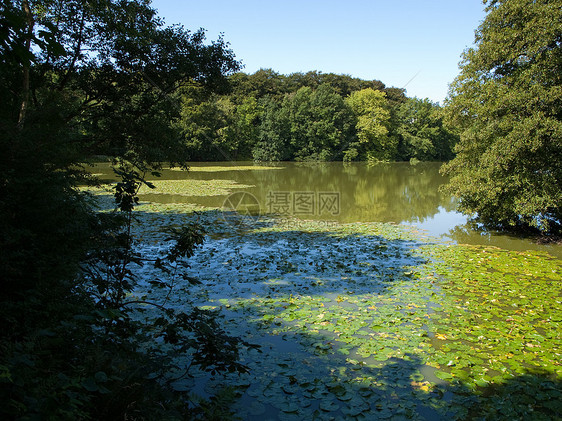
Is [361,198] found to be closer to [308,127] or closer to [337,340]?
[337,340]

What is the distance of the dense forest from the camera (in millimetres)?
44938

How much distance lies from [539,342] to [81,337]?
527 cm

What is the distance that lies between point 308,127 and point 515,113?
37.6 metres

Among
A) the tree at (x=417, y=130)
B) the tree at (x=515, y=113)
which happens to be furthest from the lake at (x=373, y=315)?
the tree at (x=417, y=130)

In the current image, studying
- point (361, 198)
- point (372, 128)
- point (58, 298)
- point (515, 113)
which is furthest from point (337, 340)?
point (372, 128)

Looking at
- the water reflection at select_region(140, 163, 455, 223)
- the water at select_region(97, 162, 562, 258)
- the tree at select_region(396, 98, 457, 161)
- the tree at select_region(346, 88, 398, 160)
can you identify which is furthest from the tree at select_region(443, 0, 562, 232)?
the tree at select_region(396, 98, 457, 161)

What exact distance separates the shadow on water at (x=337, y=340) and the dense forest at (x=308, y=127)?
37.3 metres

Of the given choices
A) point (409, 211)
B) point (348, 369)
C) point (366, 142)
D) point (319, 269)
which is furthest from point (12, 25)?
point (366, 142)

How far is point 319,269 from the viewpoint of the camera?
7477mm

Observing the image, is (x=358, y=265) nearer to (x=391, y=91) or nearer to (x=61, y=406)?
(x=61, y=406)

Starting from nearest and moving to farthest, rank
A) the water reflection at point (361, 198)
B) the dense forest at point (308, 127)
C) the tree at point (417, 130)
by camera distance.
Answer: the water reflection at point (361, 198) < the dense forest at point (308, 127) < the tree at point (417, 130)

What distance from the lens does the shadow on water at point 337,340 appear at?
134 inches

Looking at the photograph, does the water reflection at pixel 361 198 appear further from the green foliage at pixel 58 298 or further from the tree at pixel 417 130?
the tree at pixel 417 130

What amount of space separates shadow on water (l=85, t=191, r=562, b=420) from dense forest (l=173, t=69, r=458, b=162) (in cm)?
3728
